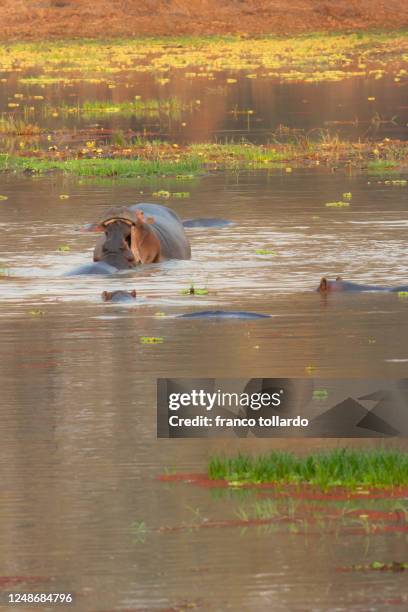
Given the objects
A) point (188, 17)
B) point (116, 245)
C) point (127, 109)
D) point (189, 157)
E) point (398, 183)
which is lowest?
point (116, 245)

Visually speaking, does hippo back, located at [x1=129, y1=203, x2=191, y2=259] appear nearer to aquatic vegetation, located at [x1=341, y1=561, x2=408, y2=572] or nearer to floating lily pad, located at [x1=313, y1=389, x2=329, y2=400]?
floating lily pad, located at [x1=313, y1=389, x2=329, y2=400]

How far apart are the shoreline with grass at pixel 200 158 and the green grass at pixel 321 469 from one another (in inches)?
770

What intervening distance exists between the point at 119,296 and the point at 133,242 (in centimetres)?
303

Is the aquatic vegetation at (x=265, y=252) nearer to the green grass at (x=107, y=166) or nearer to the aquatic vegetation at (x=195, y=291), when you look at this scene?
the aquatic vegetation at (x=195, y=291)

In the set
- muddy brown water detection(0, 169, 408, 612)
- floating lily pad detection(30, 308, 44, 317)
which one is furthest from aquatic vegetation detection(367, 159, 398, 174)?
floating lily pad detection(30, 308, 44, 317)

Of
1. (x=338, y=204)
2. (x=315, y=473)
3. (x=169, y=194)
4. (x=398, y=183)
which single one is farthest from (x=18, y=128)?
(x=315, y=473)

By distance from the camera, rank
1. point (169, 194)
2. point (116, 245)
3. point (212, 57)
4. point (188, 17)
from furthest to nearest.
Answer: point (188, 17) → point (212, 57) → point (169, 194) → point (116, 245)

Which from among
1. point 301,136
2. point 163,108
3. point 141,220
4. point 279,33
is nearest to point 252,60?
point 279,33

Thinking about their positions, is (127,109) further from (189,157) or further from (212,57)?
(212,57)

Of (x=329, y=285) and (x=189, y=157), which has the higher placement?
(x=189, y=157)

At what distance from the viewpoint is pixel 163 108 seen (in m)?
46.9

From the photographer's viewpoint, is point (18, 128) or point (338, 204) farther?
point (18, 128)

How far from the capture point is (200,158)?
3100 centimetres

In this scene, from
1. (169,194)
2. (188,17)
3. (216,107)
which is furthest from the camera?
(188,17)
